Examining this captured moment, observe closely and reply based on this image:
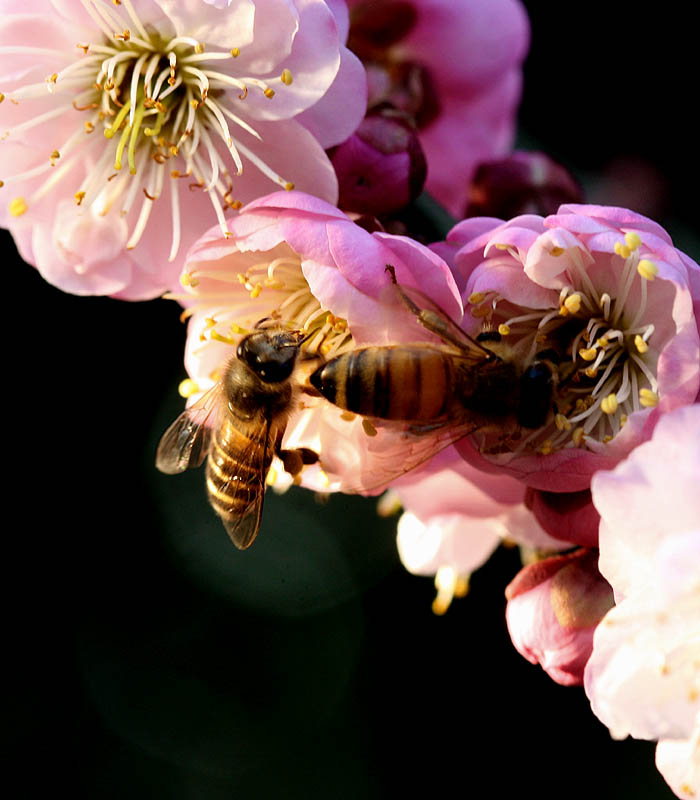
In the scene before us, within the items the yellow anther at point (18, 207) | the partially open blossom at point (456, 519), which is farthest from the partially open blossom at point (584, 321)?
the yellow anther at point (18, 207)

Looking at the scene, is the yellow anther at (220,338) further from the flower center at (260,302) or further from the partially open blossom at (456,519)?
the partially open blossom at (456,519)

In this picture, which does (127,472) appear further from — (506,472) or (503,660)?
(506,472)

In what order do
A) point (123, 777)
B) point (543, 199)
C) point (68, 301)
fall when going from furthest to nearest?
point (123, 777) → point (68, 301) → point (543, 199)

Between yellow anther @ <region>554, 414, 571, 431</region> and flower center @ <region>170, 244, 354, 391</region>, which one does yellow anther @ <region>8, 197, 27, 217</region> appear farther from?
yellow anther @ <region>554, 414, 571, 431</region>

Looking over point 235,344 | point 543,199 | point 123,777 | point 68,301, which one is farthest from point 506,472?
point 123,777

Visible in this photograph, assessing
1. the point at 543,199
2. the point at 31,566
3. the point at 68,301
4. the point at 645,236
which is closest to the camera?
the point at 645,236

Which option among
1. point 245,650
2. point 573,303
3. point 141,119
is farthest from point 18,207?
point 245,650
